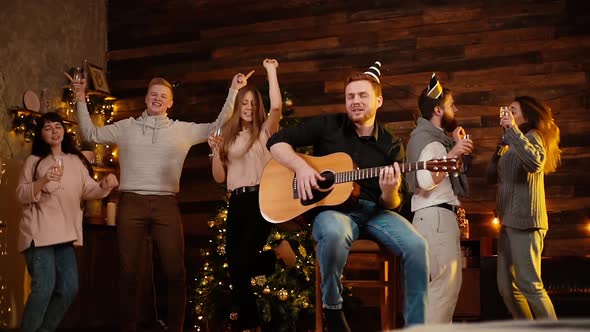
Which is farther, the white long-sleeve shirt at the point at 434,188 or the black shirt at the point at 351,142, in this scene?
the white long-sleeve shirt at the point at 434,188

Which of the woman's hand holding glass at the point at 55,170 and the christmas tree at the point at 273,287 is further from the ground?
the woman's hand holding glass at the point at 55,170

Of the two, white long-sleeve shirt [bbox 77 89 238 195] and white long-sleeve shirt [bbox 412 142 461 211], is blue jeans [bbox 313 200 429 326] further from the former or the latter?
white long-sleeve shirt [bbox 77 89 238 195]

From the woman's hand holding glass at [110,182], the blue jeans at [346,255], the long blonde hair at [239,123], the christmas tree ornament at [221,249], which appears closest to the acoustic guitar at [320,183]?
the blue jeans at [346,255]

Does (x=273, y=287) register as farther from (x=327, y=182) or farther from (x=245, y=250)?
(x=327, y=182)

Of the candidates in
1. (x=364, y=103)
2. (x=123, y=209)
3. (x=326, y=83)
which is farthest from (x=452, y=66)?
(x=123, y=209)

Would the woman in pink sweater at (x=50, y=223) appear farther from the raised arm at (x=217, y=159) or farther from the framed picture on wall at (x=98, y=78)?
the framed picture on wall at (x=98, y=78)

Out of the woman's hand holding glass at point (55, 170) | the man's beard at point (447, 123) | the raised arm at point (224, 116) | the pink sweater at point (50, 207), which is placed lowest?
the pink sweater at point (50, 207)

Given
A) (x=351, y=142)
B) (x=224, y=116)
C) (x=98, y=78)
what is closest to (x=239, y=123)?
(x=224, y=116)

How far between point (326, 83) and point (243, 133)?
2.03 meters

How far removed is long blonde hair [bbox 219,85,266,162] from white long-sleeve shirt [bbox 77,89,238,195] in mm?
57

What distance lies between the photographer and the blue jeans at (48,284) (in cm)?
377

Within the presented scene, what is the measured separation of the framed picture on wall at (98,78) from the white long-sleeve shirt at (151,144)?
2248 mm

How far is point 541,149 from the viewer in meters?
3.59

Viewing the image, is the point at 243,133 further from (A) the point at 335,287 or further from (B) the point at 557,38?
(B) the point at 557,38
